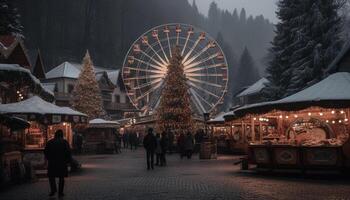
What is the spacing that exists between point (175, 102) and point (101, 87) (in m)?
37.8

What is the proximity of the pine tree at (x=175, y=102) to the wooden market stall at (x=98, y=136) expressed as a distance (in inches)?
183

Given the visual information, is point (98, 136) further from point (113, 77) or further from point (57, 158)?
point (113, 77)

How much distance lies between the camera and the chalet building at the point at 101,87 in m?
71.3

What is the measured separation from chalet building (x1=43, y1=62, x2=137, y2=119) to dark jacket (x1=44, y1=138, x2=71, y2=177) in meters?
57.9

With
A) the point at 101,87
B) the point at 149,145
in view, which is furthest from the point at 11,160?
the point at 101,87

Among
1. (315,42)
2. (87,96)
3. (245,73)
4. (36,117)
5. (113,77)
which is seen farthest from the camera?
(245,73)

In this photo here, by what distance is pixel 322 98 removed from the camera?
19.4 meters

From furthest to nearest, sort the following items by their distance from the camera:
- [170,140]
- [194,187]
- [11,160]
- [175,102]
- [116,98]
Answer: [116,98], [175,102], [170,140], [11,160], [194,187]

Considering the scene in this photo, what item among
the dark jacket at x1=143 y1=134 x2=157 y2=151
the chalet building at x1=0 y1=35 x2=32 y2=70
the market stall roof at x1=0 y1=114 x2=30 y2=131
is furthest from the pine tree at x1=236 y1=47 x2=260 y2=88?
the market stall roof at x1=0 y1=114 x2=30 y2=131

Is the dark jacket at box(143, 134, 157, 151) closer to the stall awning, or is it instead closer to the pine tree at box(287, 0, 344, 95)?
the stall awning

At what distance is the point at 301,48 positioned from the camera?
36.9 metres

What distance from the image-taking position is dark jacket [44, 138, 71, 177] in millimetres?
12812

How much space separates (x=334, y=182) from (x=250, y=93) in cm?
6045

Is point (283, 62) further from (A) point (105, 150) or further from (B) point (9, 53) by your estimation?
(B) point (9, 53)
